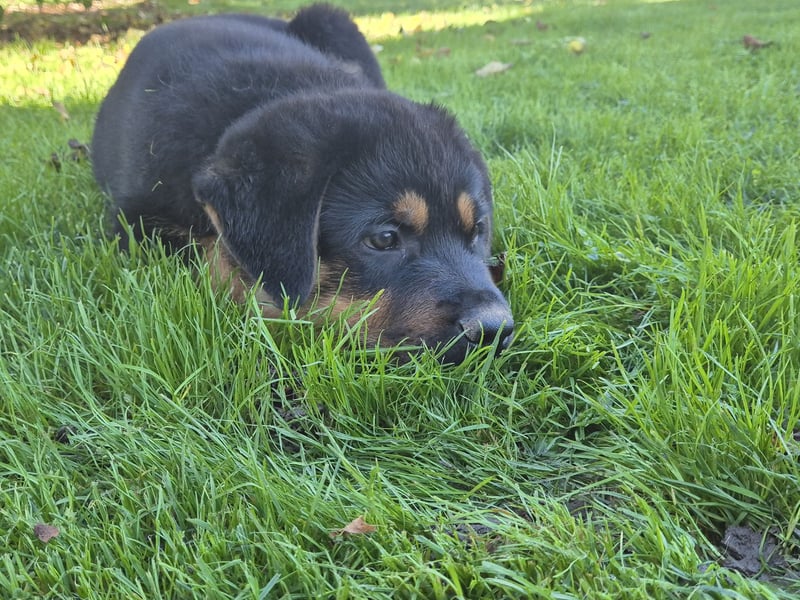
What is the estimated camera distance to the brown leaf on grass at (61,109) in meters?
5.06

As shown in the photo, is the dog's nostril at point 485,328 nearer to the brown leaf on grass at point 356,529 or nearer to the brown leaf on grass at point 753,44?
the brown leaf on grass at point 356,529

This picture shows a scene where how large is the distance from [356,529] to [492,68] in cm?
571

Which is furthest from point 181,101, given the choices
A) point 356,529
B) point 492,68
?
point 492,68

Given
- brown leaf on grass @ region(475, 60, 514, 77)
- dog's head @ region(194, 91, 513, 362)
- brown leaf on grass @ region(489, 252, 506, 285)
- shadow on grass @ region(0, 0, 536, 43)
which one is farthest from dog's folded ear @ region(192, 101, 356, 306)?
shadow on grass @ region(0, 0, 536, 43)

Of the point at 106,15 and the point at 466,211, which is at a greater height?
the point at 106,15

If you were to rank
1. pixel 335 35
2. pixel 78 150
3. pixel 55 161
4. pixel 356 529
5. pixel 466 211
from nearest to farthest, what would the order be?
pixel 356 529 < pixel 466 211 < pixel 55 161 < pixel 78 150 < pixel 335 35

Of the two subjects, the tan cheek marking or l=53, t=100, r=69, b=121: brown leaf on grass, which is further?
l=53, t=100, r=69, b=121: brown leaf on grass

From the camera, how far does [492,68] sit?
6512 mm

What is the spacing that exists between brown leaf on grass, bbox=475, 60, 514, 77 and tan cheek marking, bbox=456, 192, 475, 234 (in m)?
4.09

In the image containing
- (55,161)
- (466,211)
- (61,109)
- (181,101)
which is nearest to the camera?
(466,211)

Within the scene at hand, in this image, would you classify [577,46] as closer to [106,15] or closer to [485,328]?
[485,328]

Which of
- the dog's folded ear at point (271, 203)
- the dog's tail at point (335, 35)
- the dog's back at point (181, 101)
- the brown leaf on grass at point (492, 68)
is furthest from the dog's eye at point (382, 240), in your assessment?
the brown leaf on grass at point (492, 68)

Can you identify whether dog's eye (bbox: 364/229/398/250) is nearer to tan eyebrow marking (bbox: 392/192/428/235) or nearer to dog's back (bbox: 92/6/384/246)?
tan eyebrow marking (bbox: 392/192/428/235)

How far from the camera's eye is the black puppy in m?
2.21
